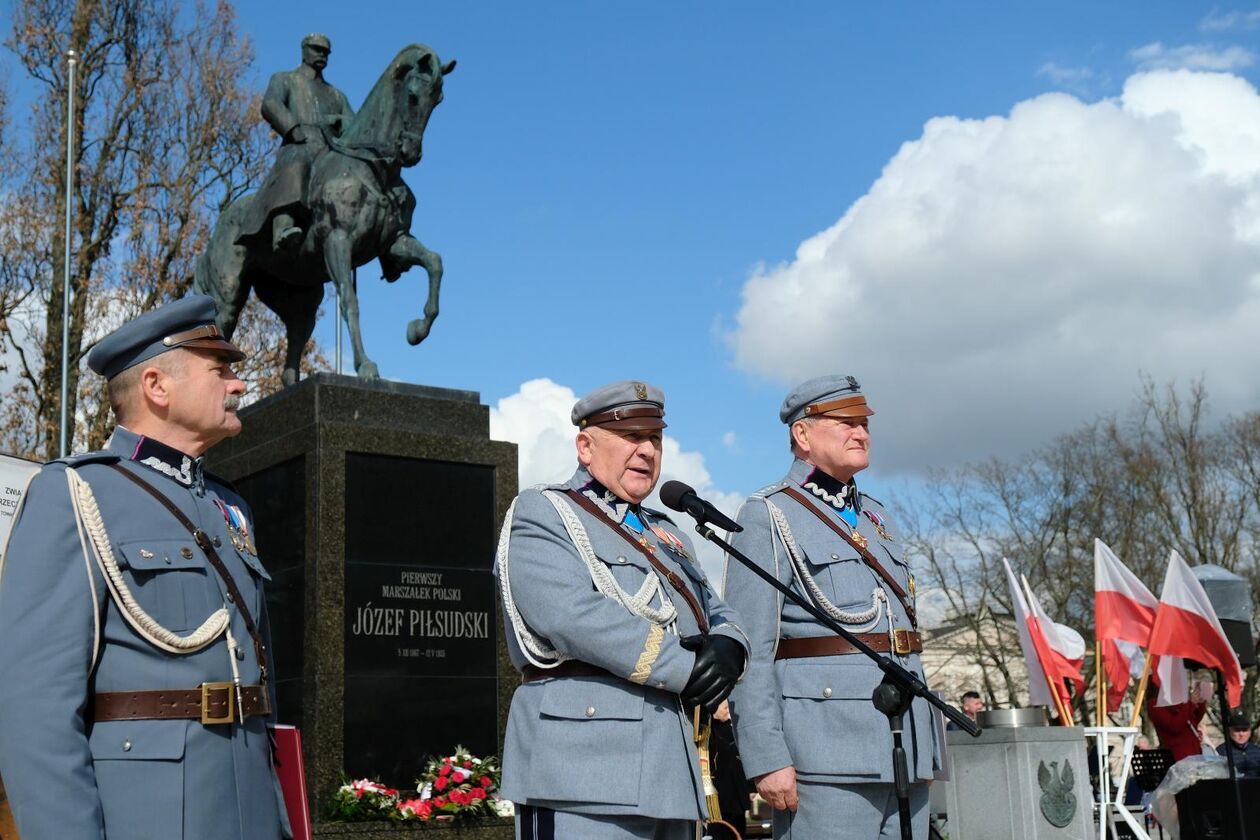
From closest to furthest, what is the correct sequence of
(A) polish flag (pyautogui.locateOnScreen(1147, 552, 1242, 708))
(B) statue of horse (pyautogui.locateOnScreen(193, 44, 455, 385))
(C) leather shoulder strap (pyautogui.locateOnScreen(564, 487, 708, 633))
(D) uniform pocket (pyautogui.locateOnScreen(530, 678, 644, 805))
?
(D) uniform pocket (pyautogui.locateOnScreen(530, 678, 644, 805)) → (C) leather shoulder strap (pyautogui.locateOnScreen(564, 487, 708, 633)) → (A) polish flag (pyautogui.locateOnScreen(1147, 552, 1242, 708)) → (B) statue of horse (pyautogui.locateOnScreen(193, 44, 455, 385))

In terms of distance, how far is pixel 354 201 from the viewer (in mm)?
10969

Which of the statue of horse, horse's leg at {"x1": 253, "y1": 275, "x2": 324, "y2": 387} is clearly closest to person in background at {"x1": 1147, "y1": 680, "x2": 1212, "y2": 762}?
the statue of horse

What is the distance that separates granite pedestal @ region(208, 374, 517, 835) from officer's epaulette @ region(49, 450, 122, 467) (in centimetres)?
539

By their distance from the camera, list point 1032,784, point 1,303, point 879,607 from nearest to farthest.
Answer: point 879,607
point 1032,784
point 1,303

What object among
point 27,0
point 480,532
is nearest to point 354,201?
point 480,532

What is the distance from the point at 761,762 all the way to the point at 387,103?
8.00 metres

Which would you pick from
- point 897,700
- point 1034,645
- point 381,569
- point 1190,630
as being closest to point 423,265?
point 381,569

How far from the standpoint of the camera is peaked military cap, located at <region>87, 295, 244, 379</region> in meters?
3.32

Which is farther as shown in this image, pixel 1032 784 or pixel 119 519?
pixel 1032 784

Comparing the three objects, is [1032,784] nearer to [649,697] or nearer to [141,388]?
[649,697]

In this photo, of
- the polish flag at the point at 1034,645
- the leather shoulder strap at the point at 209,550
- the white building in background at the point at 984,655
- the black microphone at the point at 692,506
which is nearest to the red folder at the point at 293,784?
the leather shoulder strap at the point at 209,550

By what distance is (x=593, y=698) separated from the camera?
3596 mm

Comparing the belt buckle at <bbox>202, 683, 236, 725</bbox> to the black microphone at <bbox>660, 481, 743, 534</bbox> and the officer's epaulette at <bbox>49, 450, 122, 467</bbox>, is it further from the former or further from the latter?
the black microphone at <bbox>660, 481, 743, 534</bbox>

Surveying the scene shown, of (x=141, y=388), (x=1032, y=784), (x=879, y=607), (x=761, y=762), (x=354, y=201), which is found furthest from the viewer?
(x=354, y=201)
